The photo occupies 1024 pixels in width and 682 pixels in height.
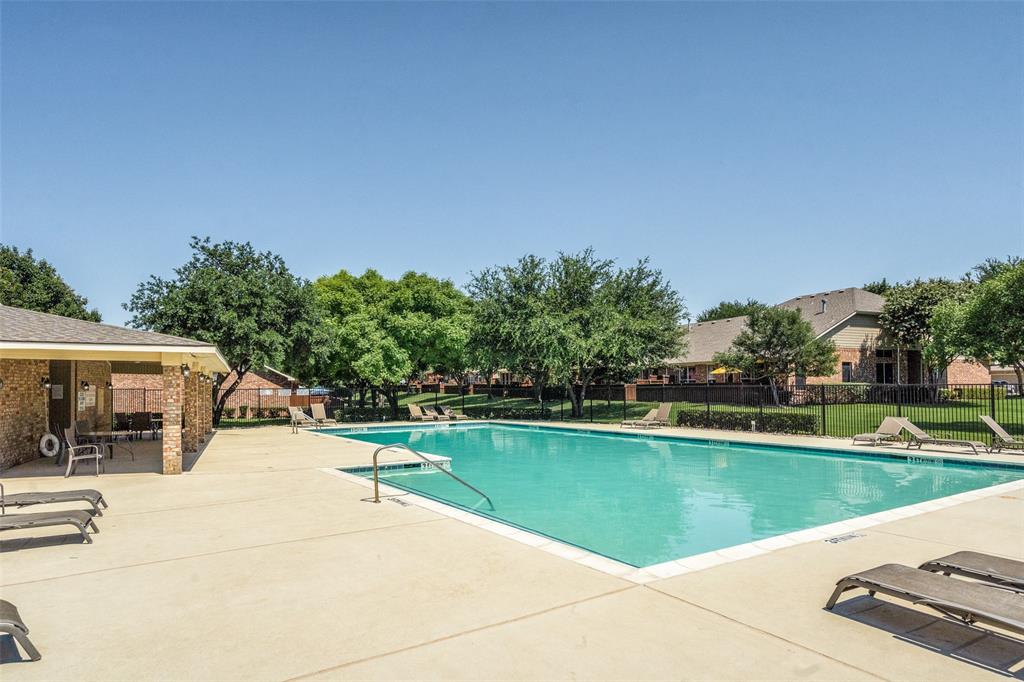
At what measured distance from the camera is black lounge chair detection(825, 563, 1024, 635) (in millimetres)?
3422

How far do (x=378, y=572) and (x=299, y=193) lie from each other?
1862cm

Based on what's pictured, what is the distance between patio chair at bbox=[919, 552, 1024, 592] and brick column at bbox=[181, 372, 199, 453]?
1547cm

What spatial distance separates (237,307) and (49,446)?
10159 millimetres

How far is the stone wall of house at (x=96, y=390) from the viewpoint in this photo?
16.5 metres

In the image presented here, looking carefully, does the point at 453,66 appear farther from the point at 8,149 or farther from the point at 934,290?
the point at 934,290

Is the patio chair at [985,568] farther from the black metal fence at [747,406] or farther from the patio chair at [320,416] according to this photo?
the patio chair at [320,416]

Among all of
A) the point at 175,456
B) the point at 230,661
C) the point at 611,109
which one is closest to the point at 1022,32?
the point at 611,109

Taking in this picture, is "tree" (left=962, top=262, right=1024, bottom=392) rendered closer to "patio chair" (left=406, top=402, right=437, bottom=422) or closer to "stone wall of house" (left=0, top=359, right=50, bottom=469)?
"patio chair" (left=406, top=402, right=437, bottom=422)

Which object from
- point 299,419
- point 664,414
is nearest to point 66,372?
point 299,419

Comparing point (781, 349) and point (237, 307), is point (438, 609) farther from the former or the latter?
point (781, 349)

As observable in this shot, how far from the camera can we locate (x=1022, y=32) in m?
12.2

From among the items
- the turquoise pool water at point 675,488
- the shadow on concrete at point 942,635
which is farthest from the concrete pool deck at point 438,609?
the turquoise pool water at point 675,488

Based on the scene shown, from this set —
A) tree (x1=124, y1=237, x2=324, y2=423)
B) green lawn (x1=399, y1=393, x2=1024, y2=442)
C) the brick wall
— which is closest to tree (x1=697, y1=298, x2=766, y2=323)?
green lawn (x1=399, y1=393, x2=1024, y2=442)

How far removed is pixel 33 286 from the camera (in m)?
34.6
